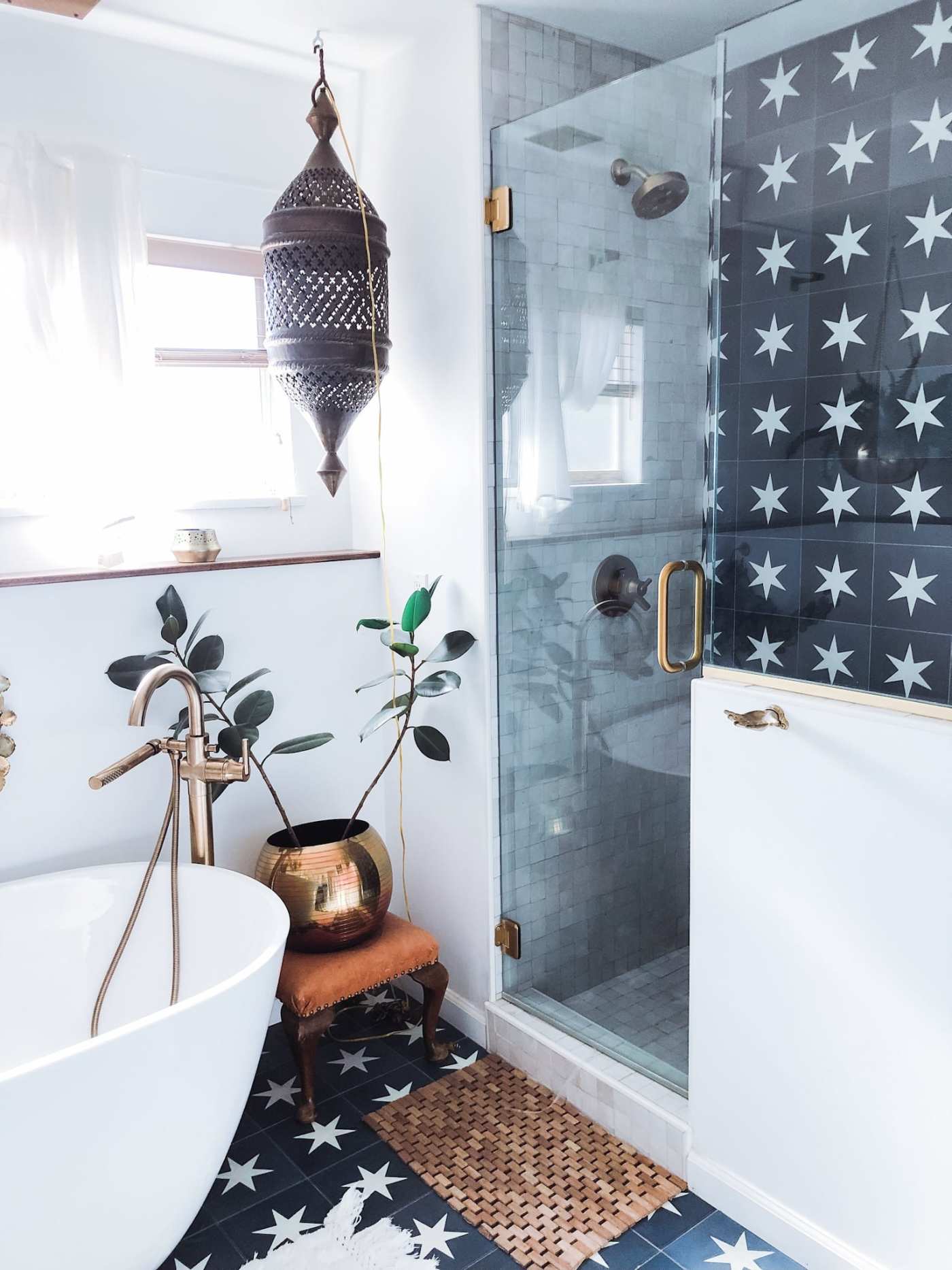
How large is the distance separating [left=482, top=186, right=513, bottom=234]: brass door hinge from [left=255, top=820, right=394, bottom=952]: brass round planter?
58.5 inches

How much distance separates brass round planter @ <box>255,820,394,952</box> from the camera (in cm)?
236

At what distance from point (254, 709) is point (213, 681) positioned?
0.50 ft

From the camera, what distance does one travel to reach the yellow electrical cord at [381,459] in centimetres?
230

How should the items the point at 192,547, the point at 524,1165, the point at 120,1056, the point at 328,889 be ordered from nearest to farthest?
the point at 120,1056
the point at 524,1165
the point at 328,889
the point at 192,547

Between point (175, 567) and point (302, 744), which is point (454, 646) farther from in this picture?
point (175, 567)

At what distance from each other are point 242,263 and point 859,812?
203cm

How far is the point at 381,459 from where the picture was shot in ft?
8.94

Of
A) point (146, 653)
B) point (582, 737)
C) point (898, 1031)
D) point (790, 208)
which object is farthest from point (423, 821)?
point (790, 208)

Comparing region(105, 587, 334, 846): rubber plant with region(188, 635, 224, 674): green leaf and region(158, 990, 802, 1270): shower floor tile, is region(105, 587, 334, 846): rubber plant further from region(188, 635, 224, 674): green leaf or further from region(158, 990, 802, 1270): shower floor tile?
region(158, 990, 802, 1270): shower floor tile

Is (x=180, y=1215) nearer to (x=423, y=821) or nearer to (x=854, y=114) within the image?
(x=423, y=821)

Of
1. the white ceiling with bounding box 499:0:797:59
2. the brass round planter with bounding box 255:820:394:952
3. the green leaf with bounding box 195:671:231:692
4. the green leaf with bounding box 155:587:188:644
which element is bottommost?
the brass round planter with bounding box 255:820:394:952

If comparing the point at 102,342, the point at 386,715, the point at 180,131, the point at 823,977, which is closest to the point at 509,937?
the point at 386,715

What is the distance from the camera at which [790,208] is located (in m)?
1.66

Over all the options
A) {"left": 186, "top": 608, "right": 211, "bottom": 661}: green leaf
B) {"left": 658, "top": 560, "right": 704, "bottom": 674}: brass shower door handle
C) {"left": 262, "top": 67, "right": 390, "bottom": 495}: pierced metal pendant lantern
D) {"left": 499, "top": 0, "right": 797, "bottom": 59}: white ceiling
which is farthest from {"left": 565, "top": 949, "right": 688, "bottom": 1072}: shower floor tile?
{"left": 499, "top": 0, "right": 797, "bottom": 59}: white ceiling
